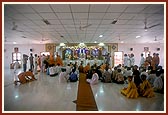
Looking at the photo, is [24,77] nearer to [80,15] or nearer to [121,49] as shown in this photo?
[80,15]

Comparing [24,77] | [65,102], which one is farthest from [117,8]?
[24,77]


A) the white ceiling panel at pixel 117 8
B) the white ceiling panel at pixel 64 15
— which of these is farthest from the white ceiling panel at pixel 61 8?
the white ceiling panel at pixel 117 8

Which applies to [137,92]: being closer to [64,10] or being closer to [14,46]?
[64,10]

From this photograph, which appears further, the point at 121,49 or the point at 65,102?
the point at 121,49

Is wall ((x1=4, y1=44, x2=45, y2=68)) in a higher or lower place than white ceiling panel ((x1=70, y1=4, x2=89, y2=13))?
lower

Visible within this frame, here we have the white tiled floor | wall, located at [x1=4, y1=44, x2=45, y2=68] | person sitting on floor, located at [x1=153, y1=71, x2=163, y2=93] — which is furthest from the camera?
wall, located at [x1=4, y1=44, x2=45, y2=68]

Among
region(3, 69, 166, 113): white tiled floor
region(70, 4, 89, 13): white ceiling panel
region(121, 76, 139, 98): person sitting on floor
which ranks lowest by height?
region(3, 69, 166, 113): white tiled floor

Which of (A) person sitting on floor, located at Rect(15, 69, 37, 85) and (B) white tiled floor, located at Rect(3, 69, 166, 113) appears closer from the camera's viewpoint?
(B) white tiled floor, located at Rect(3, 69, 166, 113)

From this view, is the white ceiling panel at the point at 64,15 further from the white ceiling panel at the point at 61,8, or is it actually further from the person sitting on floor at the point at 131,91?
the person sitting on floor at the point at 131,91

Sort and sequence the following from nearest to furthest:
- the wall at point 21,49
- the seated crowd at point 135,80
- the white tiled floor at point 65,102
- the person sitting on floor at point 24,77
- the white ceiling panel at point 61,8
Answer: the white tiled floor at point 65,102
the white ceiling panel at point 61,8
the seated crowd at point 135,80
the person sitting on floor at point 24,77
the wall at point 21,49

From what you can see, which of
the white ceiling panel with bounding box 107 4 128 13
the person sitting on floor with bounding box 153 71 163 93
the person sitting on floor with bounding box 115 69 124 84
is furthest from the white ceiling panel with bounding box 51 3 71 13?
the person sitting on floor with bounding box 115 69 124 84

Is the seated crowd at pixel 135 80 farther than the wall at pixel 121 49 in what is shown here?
No

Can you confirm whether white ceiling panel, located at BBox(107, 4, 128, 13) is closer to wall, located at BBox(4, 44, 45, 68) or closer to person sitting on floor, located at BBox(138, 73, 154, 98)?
person sitting on floor, located at BBox(138, 73, 154, 98)

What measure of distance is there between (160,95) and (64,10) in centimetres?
381
